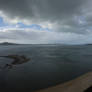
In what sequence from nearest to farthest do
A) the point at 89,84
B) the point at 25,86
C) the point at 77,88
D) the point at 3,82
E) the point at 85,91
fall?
the point at 85,91 → the point at 77,88 → the point at 89,84 → the point at 25,86 → the point at 3,82

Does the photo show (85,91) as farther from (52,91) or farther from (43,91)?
(43,91)

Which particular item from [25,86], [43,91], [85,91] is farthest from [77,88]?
[25,86]

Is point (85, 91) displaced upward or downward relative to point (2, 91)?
upward

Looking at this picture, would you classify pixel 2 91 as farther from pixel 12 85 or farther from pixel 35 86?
pixel 35 86

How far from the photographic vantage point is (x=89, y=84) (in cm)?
956

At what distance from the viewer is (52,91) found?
8750 mm

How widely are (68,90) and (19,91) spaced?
5760 millimetres

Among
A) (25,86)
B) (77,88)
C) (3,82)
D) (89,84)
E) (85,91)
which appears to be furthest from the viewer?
(3,82)

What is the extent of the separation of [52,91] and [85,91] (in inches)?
135

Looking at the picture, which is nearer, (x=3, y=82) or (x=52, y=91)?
(x=52, y=91)

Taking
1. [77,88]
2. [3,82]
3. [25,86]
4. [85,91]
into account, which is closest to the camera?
[85,91]

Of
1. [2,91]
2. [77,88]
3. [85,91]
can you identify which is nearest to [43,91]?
[77,88]

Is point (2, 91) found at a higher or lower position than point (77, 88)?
lower

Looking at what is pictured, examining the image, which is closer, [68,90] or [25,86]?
[68,90]
